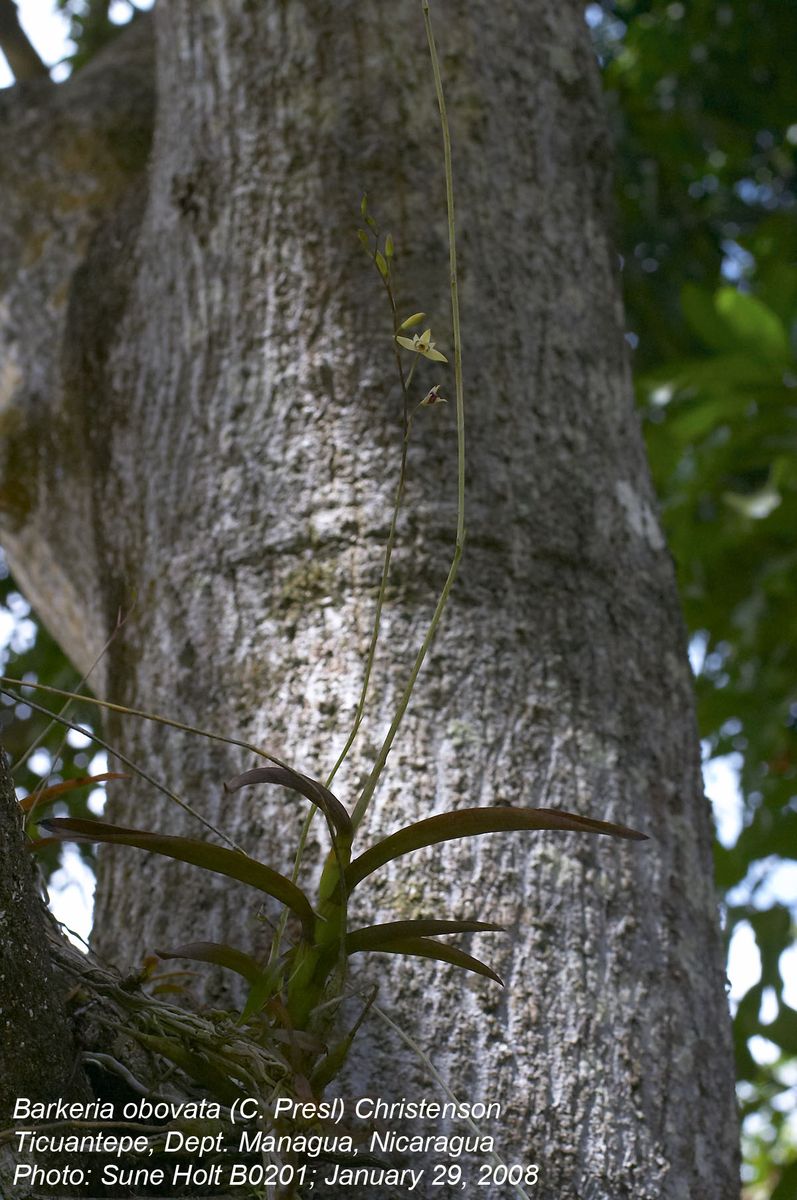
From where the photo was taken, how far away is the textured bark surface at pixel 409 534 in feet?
2.98

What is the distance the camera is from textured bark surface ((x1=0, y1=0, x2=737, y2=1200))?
909 mm

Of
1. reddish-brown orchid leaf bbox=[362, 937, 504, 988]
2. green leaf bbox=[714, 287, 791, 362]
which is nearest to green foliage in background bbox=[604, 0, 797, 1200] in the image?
green leaf bbox=[714, 287, 791, 362]

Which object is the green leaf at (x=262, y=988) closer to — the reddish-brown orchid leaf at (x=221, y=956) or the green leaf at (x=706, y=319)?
Result: the reddish-brown orchid leaf at (x=221, y=956)

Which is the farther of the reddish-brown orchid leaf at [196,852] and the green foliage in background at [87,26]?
the green foliage in background at [87,26]

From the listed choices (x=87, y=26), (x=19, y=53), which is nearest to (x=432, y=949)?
(x=19, y=53)

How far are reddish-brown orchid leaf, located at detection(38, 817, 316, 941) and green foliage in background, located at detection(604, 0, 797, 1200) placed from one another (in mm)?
1263

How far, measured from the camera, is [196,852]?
0.68 m

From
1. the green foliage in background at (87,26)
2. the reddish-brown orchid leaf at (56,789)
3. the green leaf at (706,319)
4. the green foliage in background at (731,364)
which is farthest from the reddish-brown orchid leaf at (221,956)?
the green foliage in background at (87,26)

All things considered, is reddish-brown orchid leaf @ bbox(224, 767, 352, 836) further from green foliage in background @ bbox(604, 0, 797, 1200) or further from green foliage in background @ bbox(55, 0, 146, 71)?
green foliage in background @ bbox(55, 0, 146, 71)

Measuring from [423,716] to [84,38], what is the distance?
3095 millimetres

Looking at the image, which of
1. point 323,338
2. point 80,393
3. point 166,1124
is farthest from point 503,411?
point 166,1124

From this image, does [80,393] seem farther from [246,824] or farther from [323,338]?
[246,824]

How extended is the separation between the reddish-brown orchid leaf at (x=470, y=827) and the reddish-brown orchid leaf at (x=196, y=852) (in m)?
0.04

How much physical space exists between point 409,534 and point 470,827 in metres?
0.47
